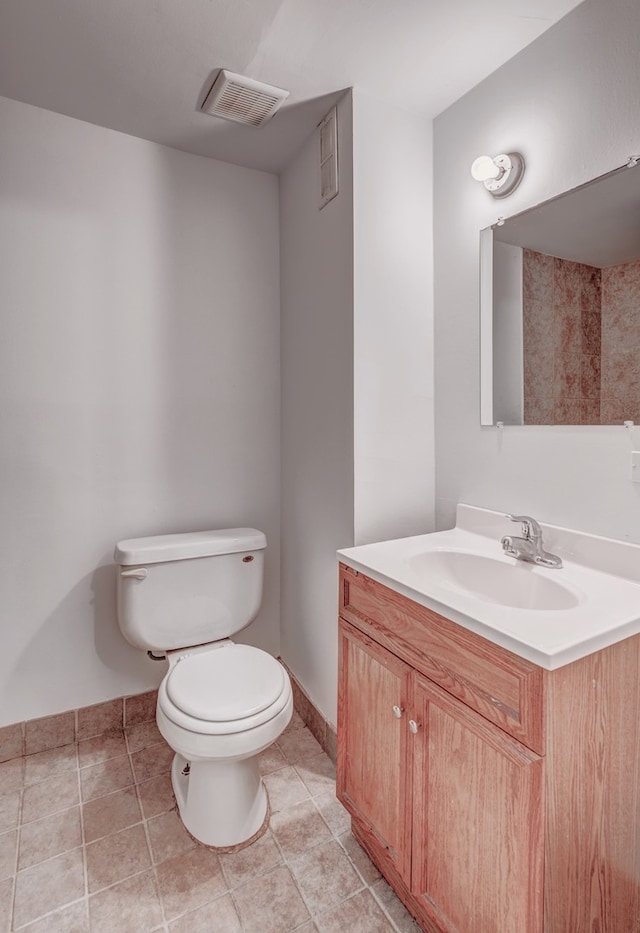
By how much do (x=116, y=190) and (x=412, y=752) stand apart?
208 cm

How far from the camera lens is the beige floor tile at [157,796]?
1.56m

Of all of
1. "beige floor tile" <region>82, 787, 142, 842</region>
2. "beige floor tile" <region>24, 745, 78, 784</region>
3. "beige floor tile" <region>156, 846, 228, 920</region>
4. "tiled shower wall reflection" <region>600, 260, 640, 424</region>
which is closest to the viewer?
"tiled shower wall reflection" <region>600, 260, 640, 424</region>

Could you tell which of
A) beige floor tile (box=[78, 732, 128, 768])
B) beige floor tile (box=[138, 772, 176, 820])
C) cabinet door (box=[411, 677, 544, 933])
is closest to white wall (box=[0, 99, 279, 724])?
beige floor tile (box=[78, 732, 128, 768])

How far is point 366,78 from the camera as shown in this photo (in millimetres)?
1500

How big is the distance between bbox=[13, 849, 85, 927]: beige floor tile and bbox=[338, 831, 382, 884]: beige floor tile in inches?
27.9

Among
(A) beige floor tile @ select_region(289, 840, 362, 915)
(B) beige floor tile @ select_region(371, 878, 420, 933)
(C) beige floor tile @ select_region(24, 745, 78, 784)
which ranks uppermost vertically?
(C) beige floor tile @ select_region(24, 745, 78, 784)

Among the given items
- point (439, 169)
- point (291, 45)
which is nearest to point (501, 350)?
point (439, 169)

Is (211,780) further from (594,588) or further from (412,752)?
(594,588)

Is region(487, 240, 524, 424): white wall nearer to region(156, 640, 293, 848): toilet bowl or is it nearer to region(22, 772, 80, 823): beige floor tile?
region(156, 640, 293, 848): toilet bowl

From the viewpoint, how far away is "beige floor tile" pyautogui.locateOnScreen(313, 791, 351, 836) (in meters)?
1.49

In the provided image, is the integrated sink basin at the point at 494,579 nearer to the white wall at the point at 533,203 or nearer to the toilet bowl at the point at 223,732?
the white wall at the point at 533,203

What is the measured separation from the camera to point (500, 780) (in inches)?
35.5

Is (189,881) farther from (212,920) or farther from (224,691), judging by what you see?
(224,691)

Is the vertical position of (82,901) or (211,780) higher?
(211,780)
